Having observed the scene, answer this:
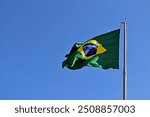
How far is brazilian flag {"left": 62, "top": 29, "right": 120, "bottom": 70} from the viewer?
54188 millimetres

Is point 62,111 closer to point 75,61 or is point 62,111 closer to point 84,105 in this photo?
point 84,105

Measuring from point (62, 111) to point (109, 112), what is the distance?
7.19 feet

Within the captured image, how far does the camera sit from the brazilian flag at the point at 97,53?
54.2 m

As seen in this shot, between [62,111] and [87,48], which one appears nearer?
[62,111]

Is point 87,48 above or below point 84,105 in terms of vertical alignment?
above

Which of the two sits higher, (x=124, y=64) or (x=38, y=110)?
(x=124, y=64)

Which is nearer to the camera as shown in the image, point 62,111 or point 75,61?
point 62,111

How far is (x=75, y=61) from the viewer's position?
55000mm

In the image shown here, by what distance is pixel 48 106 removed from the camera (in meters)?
50.4

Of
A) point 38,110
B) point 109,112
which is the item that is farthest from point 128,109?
point 38,110

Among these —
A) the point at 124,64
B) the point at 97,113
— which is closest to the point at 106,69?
the point at 124,64

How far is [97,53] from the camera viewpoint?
54844 mm

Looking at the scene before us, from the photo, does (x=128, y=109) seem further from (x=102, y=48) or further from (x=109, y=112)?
(x=102, y=48)

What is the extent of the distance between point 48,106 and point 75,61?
5.17 metres
